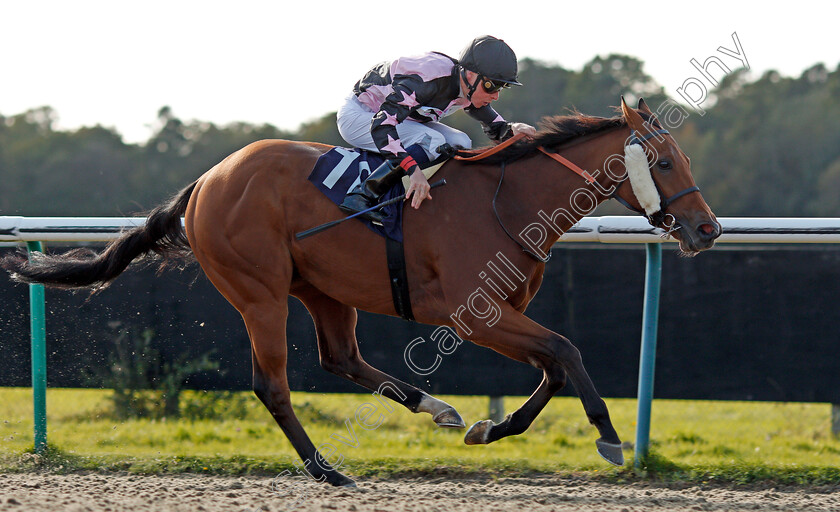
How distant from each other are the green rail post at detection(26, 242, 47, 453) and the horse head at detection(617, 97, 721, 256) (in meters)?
3.25

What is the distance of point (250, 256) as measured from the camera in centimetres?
449

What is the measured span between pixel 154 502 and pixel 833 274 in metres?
3.94

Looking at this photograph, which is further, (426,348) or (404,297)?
(426,348)

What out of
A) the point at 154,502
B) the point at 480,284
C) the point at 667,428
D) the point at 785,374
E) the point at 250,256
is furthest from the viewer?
the point at 667,428

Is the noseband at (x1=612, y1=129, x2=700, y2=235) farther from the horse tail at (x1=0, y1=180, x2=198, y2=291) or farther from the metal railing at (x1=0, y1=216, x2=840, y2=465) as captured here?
the horse tail at (x1=0, y1=180, x2=198, y2=291)

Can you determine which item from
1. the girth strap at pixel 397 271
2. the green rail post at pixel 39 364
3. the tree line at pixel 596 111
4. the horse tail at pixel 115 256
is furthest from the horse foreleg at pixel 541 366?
the tree line at pixel 596 111

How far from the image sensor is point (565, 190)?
4277 millimetres

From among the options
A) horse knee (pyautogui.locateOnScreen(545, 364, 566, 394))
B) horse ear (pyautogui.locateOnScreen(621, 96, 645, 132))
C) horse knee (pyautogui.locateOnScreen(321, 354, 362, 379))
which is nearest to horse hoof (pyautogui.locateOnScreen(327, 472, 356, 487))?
horse knee (pyautogui.locateOnScreen(321, 354, 362, 379))

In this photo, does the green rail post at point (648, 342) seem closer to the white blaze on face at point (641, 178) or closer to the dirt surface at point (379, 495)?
the dirt surface at point (379, 495)

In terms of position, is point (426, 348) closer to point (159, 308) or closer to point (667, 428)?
point (159, 308)

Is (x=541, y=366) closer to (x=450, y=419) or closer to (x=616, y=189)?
(x=450, y=419)

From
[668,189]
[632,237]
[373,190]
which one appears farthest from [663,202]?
[373,190]

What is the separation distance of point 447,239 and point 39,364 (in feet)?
8.07

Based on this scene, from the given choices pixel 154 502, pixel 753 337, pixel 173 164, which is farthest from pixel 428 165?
pixel 173 164
